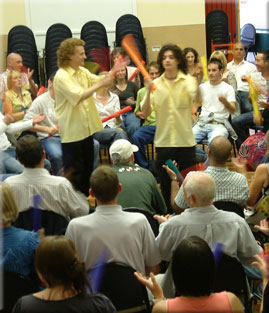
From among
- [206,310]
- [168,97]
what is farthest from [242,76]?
[206,310]

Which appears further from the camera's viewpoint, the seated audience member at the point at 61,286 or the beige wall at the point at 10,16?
the beige wall at the point at 10,16

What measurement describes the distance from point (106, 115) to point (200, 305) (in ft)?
12.3

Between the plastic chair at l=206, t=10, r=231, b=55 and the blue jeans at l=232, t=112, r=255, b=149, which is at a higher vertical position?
the plastic chair at l=206, t=10, r=231, b=55

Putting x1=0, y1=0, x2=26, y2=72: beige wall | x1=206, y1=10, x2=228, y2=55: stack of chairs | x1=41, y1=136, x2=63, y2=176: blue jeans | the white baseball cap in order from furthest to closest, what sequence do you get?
x1=206, y1=10, x2=228, y2=55: stack of chairs
x1=0, y1=0, x2=26, y2=72: beige wall
x1=41, y1=136, x2=63, y2=176: blue jeans
the white baseball cap

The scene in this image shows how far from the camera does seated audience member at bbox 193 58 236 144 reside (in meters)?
5.12

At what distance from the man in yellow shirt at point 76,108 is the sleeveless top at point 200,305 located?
7.17 ft

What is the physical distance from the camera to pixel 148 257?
7.95 feet

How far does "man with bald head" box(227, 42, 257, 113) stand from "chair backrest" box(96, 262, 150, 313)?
3885mm

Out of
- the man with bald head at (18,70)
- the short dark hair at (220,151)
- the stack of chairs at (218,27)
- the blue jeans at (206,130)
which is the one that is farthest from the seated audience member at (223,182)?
the stack of chairs at (218,27)

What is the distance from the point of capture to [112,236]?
2328mm

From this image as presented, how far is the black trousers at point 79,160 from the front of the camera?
4043mm

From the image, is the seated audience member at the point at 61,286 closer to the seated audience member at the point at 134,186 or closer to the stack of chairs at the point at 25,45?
the seated audience member at the point at 134,186

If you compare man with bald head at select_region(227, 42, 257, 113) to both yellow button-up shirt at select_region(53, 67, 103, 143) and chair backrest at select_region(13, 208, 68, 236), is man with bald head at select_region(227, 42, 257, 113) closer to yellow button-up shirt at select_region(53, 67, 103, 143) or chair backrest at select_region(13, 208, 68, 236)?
yellow button-up shirt at select_region(53, 67, 103, 143)

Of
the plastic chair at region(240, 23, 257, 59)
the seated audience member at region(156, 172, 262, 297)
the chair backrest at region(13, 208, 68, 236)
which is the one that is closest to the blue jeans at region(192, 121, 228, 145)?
the chair backrest at region(13, 208, 68, 236)
